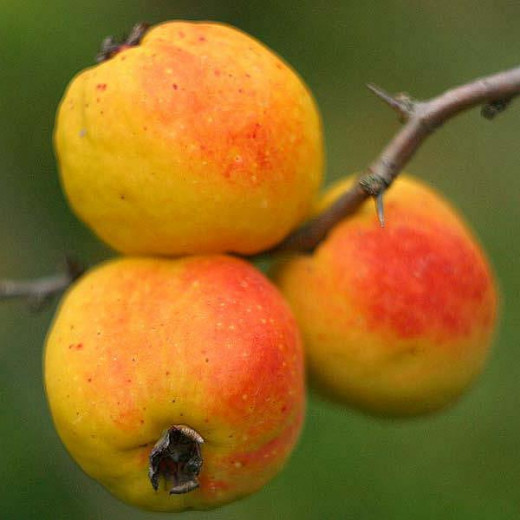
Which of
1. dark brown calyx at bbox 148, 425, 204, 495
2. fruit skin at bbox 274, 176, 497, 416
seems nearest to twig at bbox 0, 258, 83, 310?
fruit skin at bbox 274, 176, 497, 416

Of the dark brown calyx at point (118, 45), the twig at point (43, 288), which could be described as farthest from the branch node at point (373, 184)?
the twig at point (43, 288)

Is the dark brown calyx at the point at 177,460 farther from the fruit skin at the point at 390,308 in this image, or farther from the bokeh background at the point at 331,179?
the bokeh background at the point at 331,179

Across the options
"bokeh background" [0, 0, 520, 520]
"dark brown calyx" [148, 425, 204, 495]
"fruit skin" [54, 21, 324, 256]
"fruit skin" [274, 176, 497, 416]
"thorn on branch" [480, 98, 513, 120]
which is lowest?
"bokeh background" [0, 0, 520, 520]

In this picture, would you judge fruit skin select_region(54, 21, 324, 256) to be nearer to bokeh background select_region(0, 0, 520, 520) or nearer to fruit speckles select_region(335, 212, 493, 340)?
fruit speckles select_region(335, 212, 493, 340)

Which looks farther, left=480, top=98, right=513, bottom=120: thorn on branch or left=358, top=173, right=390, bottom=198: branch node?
left=480, top=98, right=513, bottom=120: thorn on branch

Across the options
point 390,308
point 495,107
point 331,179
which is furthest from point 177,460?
point 331,179

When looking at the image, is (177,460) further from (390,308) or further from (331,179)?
(331,179)
